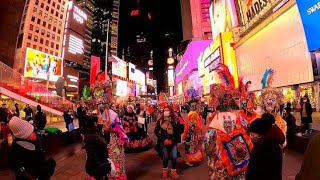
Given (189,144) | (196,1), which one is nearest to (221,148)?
(189,144)

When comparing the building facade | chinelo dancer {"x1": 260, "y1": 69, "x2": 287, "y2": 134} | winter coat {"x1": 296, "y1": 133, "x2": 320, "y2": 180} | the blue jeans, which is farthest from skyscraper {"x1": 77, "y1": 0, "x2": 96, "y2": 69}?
winter coat {"x1": 296, "y1": 133, "x2": 320, "y2": 180}

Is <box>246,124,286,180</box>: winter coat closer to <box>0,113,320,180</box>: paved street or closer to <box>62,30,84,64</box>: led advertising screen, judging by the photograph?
<box>0,113,320,180</box>: paved street

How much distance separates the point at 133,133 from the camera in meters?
11.2

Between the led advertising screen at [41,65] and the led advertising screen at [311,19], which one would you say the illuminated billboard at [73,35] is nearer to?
the led advertising screen at [41,65]

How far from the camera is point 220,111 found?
4.58 meters

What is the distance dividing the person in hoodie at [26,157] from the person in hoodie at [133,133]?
765cm

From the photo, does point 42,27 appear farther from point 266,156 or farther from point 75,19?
point 266,156

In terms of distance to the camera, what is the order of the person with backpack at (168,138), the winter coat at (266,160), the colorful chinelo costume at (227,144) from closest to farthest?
1. the winter coat at (266,160)
2. the colorful chinelo costume at (227,144)
3. the person with backpack at (168,138)

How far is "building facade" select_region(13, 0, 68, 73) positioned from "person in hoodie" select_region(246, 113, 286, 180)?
178 feet

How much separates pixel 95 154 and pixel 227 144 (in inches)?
80.4

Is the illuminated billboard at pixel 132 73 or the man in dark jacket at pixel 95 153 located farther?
the illuminated billboard at pixel 132 73

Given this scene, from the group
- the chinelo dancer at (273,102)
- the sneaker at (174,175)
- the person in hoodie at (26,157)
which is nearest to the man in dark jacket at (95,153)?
the person in hoodie at (26,157)

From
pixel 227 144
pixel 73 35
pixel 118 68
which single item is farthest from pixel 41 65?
pixel 227 144

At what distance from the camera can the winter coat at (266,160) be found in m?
3.07
